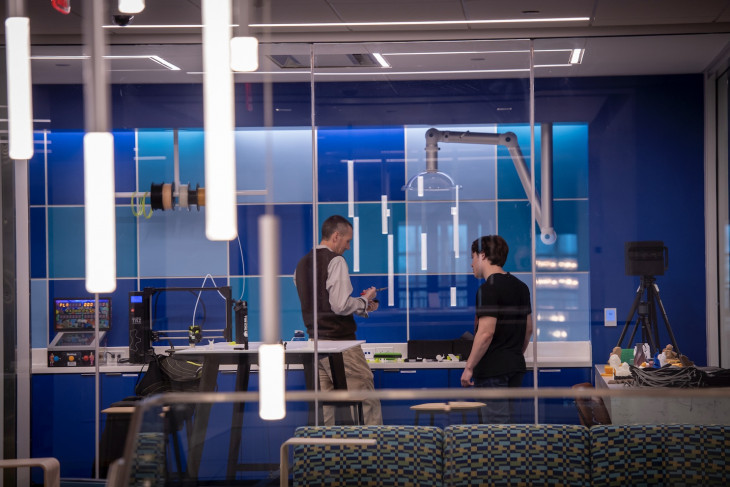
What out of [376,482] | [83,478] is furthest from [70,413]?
[376,482]

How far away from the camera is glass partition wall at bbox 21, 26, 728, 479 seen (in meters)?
5.36

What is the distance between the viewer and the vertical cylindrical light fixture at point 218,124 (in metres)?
1.64

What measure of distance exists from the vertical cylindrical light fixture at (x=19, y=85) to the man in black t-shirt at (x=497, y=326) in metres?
3.73

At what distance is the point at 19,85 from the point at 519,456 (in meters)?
2.70

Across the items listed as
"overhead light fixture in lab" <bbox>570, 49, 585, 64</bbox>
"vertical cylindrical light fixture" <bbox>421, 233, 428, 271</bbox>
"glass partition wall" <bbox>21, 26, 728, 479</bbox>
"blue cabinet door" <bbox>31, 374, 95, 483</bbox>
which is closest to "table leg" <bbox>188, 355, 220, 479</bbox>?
"glass partition wall" <bbox>21, 26, 728, 479</bbox>

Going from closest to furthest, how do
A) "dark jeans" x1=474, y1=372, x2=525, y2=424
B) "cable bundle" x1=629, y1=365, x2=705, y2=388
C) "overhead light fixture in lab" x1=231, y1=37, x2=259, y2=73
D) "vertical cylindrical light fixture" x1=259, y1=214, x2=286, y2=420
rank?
"vertical cylindrical light fixture" x1=259, y1=214, x2=286, y2=420 < "overhead light fixture in lab" x1=231, y1=37, x2=259, y2=73 < "cable bundle" x1=629, y1=365, x2=705, y2=388 < "dark jeans" x1=474, y1=372, x2=525, y2=424

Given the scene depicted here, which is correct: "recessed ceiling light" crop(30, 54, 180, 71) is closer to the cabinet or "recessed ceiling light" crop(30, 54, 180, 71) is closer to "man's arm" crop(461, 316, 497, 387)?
the cabinet

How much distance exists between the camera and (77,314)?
5.51m

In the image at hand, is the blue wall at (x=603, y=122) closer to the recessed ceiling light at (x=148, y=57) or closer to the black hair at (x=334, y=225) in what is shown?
the recessed ceiling light at (x=148, y=57)

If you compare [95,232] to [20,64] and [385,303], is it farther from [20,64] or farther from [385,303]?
[385,303]

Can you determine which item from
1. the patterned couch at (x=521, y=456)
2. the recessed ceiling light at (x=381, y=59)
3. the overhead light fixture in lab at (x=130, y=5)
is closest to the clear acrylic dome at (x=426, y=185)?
the recessed ceiling light at (x=381, y=59)

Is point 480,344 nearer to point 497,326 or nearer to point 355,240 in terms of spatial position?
point 497,326

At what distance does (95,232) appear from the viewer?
1622 millimetres

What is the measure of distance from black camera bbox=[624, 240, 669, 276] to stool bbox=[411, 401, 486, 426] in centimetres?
145
